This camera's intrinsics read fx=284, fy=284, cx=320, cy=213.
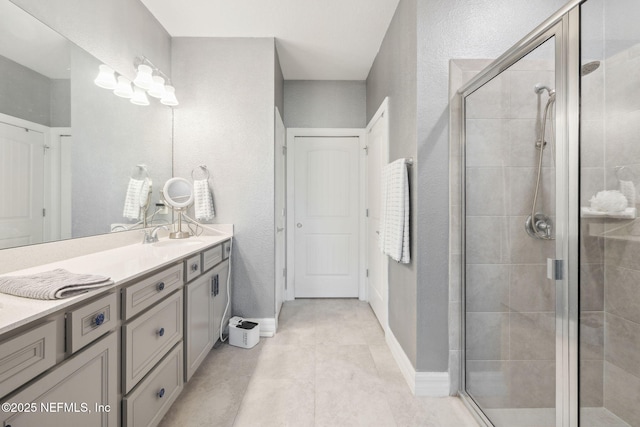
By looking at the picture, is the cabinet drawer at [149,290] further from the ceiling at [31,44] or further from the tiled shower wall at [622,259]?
the tiled shower wall at [622,259]

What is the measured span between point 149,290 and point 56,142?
85 centimetres

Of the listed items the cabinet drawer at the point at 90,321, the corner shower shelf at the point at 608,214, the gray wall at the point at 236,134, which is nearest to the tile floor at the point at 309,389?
the gray wall at the point at 236,134

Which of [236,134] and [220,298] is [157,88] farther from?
[220,298]

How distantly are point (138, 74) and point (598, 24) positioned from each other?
2431 millimetres

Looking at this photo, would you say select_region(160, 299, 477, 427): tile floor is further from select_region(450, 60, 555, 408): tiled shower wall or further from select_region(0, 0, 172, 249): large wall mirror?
select_region(0, 0, 172, 249): large wall mirror

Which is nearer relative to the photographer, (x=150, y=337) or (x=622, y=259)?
(x=622, y=259)

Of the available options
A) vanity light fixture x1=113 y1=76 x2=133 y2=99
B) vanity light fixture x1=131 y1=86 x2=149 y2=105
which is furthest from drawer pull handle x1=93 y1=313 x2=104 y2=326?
vanity light fixture x1=131 y1=86 x2=149 y2=105

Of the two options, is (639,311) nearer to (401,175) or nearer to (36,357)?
(401,175)

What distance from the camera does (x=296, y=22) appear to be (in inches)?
88.0

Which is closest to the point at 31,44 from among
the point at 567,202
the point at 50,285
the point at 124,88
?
the point at 124,88

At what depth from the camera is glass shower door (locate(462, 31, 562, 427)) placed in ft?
3.78

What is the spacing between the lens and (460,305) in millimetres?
1659

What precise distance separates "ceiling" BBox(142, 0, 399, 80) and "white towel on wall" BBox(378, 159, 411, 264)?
1.20 meters

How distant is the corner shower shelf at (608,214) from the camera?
1.02 m
